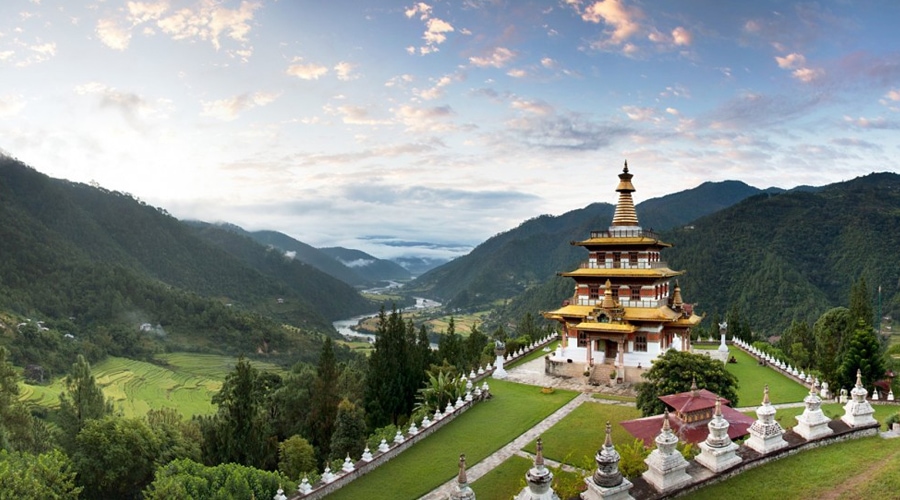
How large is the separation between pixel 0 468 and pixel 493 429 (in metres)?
16.1

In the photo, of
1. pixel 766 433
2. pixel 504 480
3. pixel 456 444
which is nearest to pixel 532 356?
pixel 456 444

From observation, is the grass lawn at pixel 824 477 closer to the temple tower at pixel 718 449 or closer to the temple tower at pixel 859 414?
the temple tower at pixel 718 449

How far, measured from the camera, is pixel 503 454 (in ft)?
61.0

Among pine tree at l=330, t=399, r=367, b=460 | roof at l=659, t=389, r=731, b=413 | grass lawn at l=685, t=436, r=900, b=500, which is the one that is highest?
roof at l=659, t=389, r=731, b=413

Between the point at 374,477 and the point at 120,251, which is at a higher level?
the point at 120,251

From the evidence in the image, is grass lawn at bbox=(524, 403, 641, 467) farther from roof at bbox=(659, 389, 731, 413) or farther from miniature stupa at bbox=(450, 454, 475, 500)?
miniature stupa at bbox=(450, 454, 475, 500)

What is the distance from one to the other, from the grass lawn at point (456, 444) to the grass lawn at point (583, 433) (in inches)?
47.4

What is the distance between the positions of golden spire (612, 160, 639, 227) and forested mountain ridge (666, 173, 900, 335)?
58.5 m

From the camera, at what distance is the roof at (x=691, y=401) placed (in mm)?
14125

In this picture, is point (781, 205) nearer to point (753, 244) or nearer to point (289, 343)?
point (753, 244)

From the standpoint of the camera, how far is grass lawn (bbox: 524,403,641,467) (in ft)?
58.5

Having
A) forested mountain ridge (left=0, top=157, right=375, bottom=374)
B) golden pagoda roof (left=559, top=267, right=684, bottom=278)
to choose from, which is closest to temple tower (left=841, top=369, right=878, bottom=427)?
golden pagoda roof (left=559, top=267, right=684, bottom=278)

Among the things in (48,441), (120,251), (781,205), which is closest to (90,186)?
(120,251)

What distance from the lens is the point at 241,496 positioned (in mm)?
14922
